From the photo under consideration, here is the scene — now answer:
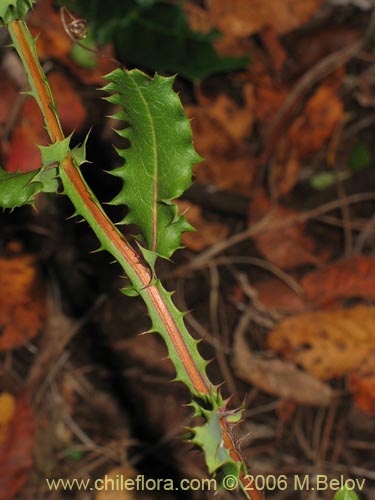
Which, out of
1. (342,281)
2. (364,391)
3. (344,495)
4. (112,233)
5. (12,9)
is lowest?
(364,391)

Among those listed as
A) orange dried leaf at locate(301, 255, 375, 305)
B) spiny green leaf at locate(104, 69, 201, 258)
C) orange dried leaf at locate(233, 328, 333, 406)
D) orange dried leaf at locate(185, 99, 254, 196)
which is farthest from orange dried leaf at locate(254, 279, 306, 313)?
spiny green leaf at locate(104, 69, 201, 258)

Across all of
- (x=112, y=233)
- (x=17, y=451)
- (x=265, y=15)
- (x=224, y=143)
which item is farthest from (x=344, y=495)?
(x=265, y=15)

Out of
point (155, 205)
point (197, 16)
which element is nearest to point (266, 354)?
point (155, 205)

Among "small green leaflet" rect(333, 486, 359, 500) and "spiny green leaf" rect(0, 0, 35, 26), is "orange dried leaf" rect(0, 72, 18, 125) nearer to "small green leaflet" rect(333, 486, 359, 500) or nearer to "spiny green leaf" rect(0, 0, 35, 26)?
"spiny green leaf" rect(0, 0, 35, 26)

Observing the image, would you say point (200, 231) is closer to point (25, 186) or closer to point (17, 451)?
point (17, 451)

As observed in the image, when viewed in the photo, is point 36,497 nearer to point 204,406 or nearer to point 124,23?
point 204,406
